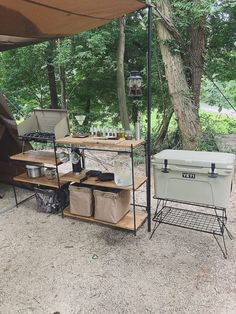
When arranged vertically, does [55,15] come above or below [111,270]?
above

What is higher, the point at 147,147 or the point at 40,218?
the point at 147,147

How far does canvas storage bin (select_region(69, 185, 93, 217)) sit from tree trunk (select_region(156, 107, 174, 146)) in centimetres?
284

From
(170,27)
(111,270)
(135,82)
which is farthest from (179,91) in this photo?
(111,270)

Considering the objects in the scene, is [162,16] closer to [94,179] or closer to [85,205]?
[94,179]

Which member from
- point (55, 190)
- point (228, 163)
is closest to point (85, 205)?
point (55, 190)

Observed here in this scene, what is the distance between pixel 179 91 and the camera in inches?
174

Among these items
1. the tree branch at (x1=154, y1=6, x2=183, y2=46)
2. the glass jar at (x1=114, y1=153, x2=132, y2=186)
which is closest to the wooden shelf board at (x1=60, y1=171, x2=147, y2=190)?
the glass jar at (x1=114, y1=153, x2=132, y2=186)

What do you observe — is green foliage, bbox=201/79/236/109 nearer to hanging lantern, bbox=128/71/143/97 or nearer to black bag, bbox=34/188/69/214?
hanging lantern, bbox=128/71/143/97

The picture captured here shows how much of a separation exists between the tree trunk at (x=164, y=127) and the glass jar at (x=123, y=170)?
→ 9.24 ft

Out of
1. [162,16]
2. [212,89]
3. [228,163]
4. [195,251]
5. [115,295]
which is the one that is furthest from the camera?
[212,89]

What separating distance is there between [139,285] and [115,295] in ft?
0.66

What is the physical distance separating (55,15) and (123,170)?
1.53 m

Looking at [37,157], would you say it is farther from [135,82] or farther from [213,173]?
[213,173]

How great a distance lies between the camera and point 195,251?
8.02ft
